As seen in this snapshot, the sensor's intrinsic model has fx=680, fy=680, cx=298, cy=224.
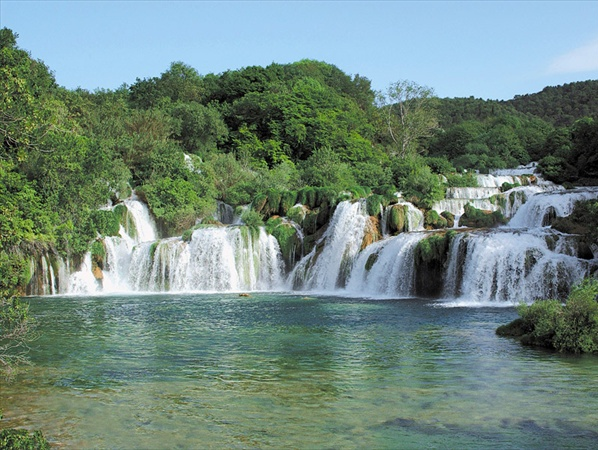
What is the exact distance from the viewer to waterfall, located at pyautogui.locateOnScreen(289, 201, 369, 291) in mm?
32281

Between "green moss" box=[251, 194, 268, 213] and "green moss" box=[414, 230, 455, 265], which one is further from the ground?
"green moss" box=[251, 194, 268, 213]

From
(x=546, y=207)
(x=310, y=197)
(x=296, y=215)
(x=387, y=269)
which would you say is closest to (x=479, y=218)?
(x=546, y=207)

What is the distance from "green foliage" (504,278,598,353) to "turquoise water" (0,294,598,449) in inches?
23.3

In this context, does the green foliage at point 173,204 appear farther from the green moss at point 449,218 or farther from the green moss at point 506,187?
the green moss at point 506,187

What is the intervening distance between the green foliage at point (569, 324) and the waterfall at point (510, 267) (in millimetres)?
7461

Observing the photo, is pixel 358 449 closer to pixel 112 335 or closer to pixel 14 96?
pixel 14 96

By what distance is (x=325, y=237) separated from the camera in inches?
1352

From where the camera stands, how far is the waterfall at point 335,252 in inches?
1271

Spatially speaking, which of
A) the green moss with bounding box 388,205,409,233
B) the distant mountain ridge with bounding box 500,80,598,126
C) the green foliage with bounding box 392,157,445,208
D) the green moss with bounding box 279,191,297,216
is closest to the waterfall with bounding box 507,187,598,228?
the green foliage with bounding box 392,157,445,208

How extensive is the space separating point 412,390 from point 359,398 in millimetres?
1085

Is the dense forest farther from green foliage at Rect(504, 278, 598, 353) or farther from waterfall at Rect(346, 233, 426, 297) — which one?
green foliage at Rect(504, 278, 598, 353)

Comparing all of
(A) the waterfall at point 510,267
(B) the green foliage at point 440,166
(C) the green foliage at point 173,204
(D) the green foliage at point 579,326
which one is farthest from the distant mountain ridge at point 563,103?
(D) the green foliage at point 579,326

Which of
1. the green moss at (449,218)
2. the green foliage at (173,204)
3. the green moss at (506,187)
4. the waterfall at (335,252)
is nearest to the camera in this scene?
the waterfall at (335,252)

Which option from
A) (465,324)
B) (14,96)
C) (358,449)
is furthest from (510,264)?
(14,96)
